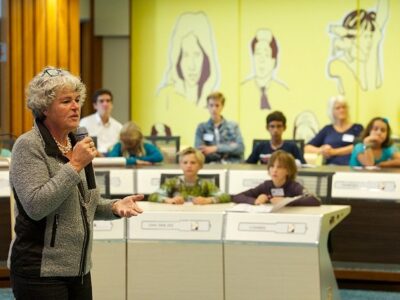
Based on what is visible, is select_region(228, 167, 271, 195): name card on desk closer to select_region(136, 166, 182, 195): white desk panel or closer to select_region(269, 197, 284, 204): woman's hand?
select_region(136, 166, 182, 195): white desk panel

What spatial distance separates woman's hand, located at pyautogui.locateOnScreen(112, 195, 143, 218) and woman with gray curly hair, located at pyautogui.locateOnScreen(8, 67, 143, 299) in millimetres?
176

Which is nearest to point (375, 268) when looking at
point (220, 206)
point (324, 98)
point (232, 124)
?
point (220, 206)

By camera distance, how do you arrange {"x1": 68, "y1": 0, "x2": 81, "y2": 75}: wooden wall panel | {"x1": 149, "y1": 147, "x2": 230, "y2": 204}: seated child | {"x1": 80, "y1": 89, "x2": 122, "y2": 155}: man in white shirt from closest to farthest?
{"x1": 149, "y1": 147, "x2": 230, "y2": 204}: seated child → {"x1": 80, "y1": 89, "x2": 122, "y2": 155}: man in white shirt → {"x1": 68, "y1": 0, "x2": 81, "y2": 75}: wooden wall panel

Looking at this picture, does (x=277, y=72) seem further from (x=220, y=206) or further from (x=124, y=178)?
(x=220, y=206)

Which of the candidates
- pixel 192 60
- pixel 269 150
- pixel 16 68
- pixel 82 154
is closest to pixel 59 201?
pixel 82 154

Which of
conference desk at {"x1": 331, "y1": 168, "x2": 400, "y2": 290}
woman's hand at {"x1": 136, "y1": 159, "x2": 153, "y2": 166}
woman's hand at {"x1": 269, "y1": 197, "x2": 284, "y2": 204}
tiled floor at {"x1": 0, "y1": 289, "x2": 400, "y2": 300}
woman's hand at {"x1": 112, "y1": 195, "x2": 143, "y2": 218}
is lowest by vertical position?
tiled floor at {"x1": 0, "y1": 289, "x2": 400, "y2": 300}

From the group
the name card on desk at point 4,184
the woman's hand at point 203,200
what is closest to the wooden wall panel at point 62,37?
the name card on desk at point 4,184

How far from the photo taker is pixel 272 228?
197 inches

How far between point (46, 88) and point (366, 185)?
4.21 metres

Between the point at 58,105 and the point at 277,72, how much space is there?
875 cm

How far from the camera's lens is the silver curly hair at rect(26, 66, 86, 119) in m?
2.78

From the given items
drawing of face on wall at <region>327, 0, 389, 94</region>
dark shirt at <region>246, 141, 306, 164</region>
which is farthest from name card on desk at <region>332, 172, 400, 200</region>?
drawing of face on wall at <region>327, 0, 389, 94</region>

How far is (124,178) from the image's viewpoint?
22.9ft

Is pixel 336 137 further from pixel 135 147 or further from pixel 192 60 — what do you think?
pixel 192 60
